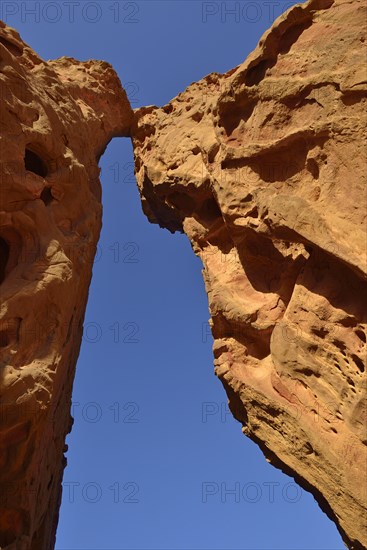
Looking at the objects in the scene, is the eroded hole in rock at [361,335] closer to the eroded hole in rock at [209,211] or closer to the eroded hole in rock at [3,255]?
the eroded hole in rock at [209,211]

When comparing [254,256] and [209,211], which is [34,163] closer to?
[209,211]

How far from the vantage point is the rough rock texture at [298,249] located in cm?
783

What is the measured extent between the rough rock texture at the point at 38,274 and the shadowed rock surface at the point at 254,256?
0.03 metres

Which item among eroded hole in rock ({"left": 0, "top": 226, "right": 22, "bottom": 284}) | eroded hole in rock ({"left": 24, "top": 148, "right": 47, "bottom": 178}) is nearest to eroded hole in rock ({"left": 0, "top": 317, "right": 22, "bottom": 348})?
eroded hole in rock ({"left": 0, "top": 226, "right": 22, "bottom": 284})

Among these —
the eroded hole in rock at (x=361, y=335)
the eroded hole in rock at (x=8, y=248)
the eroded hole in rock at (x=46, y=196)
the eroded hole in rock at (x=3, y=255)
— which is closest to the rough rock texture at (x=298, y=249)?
the eroded hole in rock at (x=361, y=335)

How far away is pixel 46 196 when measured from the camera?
10734 millimetres

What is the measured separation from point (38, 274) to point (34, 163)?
313 centimetres

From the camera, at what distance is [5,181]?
9.23m

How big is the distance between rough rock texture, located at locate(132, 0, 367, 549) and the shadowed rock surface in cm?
3

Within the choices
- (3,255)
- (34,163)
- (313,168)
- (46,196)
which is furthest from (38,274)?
(313,168)

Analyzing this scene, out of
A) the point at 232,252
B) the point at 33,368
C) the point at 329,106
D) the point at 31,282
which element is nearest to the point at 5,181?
the point at 31,282

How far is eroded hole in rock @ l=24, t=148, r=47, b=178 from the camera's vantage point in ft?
35.1

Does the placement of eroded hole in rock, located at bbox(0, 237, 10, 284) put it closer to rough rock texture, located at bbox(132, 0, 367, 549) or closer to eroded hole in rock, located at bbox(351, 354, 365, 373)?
rough rock texture, located at bbox(132, 0, 367, 549)

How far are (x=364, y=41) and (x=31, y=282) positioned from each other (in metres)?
7.41
